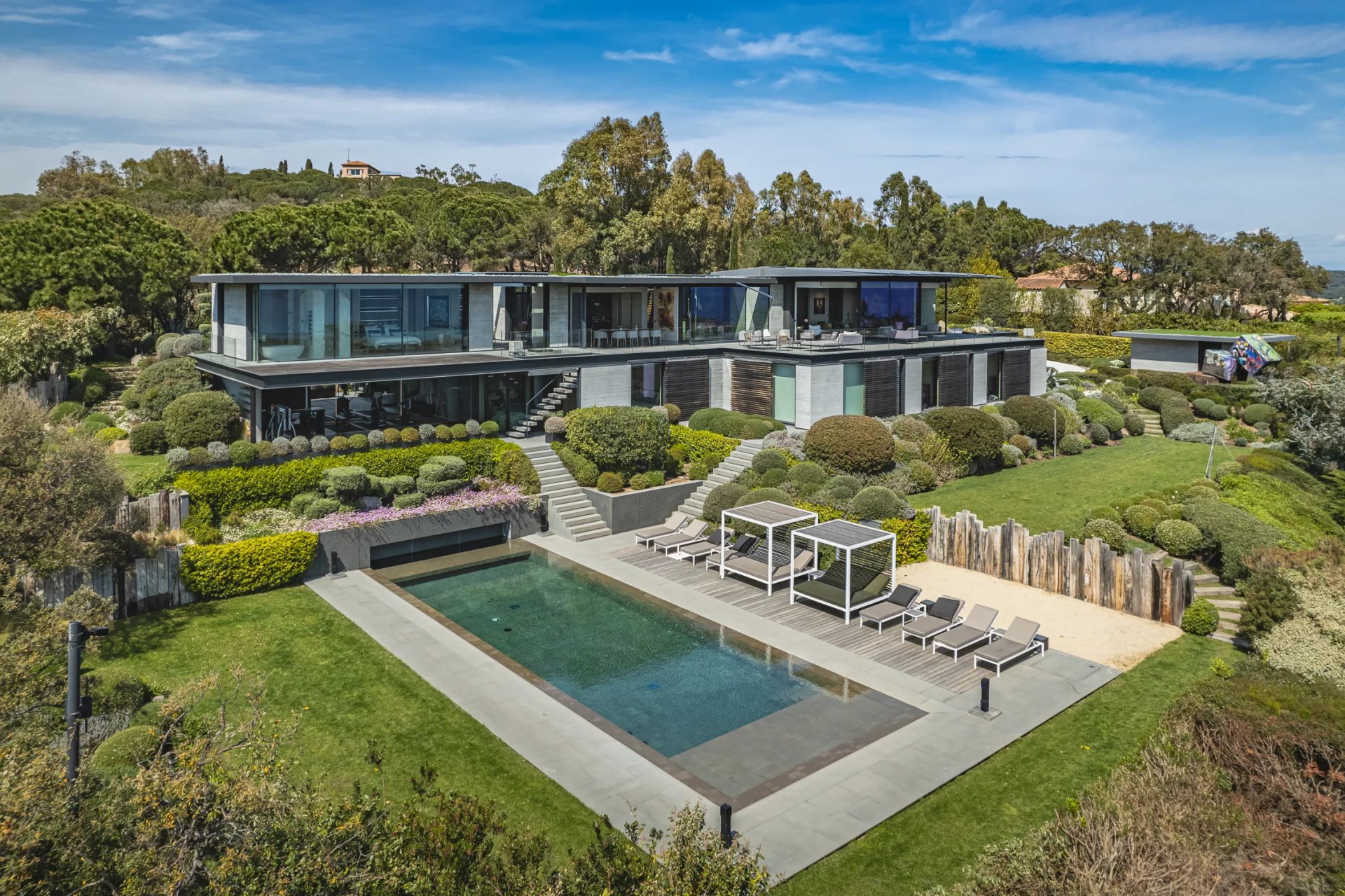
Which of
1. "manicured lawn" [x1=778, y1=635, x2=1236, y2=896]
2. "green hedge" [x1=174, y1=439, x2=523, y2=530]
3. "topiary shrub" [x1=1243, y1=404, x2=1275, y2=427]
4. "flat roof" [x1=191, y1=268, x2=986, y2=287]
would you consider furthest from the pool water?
"topiary shrub" [x1=1243, y1=404, x2=1275, y2=427]

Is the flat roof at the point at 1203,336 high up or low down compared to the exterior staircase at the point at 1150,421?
up

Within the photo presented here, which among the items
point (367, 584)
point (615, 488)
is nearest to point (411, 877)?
point (367, 584)

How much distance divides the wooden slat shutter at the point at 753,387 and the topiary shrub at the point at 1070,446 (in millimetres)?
10815

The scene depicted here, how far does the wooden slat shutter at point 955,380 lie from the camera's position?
36.0 metres

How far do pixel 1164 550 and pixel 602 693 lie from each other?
14.1m

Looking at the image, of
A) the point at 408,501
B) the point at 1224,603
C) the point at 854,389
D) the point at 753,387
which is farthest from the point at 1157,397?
the point at 408,501

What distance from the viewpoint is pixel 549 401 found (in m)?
30.3

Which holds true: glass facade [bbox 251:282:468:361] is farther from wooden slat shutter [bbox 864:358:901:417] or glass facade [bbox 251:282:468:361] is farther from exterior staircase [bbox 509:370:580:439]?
wooden slat shutter [bbox 864:358:901:417]

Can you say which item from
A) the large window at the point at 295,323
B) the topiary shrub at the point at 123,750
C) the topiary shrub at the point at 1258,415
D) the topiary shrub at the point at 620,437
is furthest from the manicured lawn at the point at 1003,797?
the topiary shrub at the point at 1258,415

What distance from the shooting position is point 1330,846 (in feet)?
28.3

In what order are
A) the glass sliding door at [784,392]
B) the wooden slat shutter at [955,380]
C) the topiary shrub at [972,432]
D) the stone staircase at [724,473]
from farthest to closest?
1. the wooden slat shutter at [955,380]
2. the glass sliding door at [784,392]
3. the topiary shrub at [972,432]
4. the stone staircase at [724,473]

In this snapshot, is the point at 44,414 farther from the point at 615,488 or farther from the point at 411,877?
the point at 411,877

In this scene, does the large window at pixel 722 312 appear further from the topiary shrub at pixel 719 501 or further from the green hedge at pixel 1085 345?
the green hedge at pixel 1085 345

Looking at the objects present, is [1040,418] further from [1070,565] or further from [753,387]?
[1070,565]
